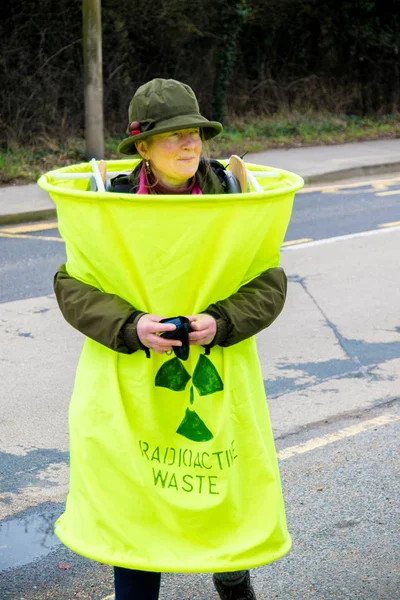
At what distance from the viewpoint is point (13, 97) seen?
1770cm

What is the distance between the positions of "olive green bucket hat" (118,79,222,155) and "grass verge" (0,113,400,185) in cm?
1145

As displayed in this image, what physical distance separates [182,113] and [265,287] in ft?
1.75

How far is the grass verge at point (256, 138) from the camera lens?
15.4 metres

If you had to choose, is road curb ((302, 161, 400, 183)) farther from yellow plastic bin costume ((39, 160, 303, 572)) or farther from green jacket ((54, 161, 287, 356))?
yellow plastic bin costume ((39, 160, 303, 572))

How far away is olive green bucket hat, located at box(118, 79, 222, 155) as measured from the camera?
2.69 meters

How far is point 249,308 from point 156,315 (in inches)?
10.3

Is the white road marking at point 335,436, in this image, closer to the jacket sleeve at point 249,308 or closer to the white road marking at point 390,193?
the jacket sleeve at point 249,308

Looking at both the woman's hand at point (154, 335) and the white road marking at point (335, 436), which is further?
the white road marking at point (335, 436)

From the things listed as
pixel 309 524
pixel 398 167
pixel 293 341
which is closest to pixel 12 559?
pixel 309 524

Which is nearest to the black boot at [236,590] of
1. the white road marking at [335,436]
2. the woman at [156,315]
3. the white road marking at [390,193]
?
the woman at [156,315]

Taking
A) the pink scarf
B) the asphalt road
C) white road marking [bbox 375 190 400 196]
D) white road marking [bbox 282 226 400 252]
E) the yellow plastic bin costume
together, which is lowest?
white road marking [bbox 375 190 400 196]

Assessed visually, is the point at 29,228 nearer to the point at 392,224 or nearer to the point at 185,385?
the point at 392,224

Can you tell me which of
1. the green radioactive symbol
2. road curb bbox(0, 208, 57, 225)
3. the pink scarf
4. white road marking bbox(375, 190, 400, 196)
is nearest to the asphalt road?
the green radioactive symbol

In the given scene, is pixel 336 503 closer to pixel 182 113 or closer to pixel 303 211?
pixel 182 113
